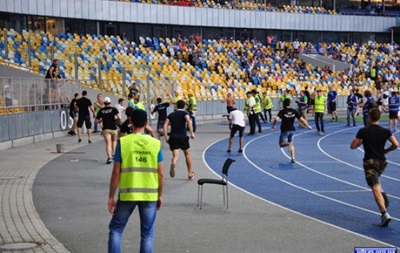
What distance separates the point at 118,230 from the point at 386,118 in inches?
1333

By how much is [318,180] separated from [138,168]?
29.6 feet

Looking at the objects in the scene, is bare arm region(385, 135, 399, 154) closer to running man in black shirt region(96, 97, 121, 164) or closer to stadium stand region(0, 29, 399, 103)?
running man in black shirt region(96, 97, 121, 164)

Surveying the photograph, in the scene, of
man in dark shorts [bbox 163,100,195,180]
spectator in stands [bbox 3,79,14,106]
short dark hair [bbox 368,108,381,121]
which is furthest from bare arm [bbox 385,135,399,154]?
spectator in stands [bbox 3,79,14,106]

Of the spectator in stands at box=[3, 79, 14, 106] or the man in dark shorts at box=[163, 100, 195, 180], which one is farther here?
the spectator in stands at box=[3, 79, 14, 106]

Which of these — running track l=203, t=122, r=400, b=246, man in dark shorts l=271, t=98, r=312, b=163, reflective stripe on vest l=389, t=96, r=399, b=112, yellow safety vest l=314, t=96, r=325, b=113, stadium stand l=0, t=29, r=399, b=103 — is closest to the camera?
running track l=203, t=122, r=400, b=246

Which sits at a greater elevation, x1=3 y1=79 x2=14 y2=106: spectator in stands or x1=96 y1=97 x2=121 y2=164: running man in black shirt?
Answer: x1=3 y1=79 x2=14 y2=106: spectator in stands

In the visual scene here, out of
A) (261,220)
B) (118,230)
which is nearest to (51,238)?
(118,230)

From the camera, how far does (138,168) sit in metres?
7.54

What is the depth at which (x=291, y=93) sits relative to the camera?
42.7 metres

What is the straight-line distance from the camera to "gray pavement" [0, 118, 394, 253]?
9484 millimetres

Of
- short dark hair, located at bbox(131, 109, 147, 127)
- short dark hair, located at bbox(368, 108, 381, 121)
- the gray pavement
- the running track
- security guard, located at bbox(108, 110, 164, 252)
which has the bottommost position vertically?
the running track

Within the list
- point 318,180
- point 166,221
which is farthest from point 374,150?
point 318,180

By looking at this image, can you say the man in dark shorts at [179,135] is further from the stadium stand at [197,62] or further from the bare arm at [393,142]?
the stadium stand at [197,62]

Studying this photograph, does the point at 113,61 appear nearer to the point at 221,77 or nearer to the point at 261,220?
the point at 221,77
